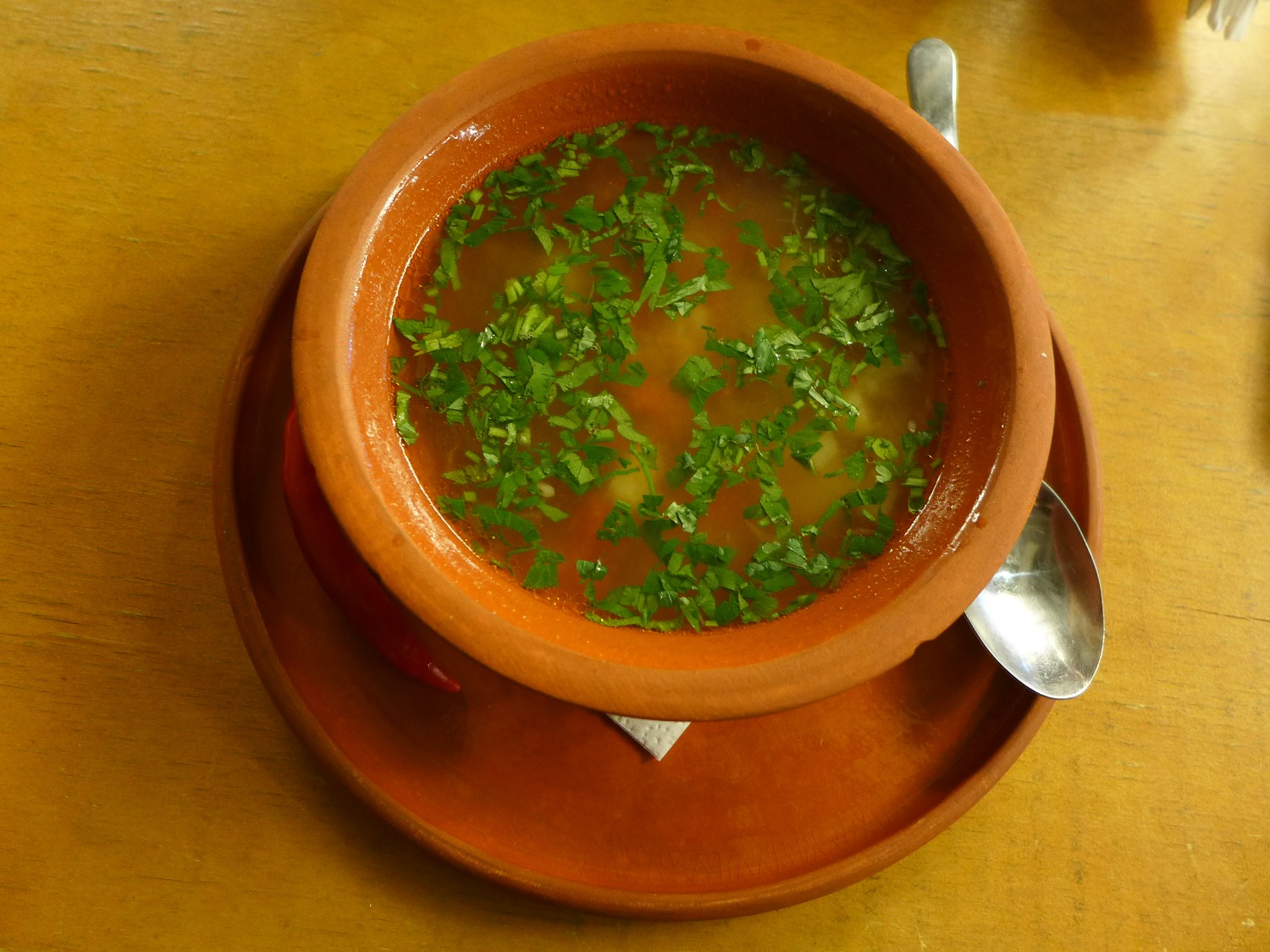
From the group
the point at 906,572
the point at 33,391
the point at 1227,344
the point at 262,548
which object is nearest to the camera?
the point at 906,572

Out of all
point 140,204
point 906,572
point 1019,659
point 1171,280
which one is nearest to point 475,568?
point 906,572

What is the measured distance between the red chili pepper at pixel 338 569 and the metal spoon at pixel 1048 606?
2.21 feet

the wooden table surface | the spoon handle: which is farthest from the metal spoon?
the spoon handle

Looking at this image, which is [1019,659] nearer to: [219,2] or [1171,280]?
[1171,280]

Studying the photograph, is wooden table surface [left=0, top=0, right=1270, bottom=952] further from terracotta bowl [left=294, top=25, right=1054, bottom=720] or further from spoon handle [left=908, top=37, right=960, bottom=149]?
terracotta bowl [left=294, top=25, right=1054, bottom=720]

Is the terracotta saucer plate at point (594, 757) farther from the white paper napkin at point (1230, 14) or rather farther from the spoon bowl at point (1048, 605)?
the white paper napkin at point (1230, 14)

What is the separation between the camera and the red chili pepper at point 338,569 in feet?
3.25

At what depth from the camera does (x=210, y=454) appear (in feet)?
3.82

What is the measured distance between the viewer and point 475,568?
959 millimetres

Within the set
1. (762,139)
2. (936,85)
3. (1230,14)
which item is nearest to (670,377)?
(762,139)

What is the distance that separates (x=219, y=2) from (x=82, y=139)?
281mm

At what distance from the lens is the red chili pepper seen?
990 millimetres

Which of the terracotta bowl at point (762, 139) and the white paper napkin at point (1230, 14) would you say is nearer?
the terracotta bowl at point (762, 139)

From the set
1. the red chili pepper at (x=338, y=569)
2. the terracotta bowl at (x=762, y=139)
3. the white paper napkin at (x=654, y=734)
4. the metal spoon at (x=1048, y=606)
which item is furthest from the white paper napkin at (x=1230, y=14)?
the red chili pepper at (x=338, y=569)
